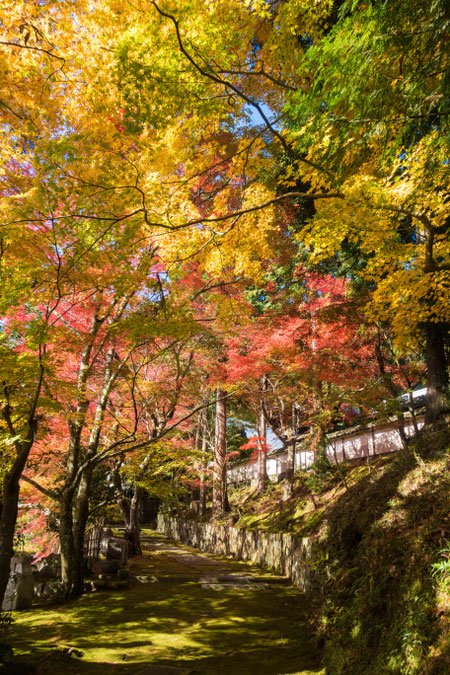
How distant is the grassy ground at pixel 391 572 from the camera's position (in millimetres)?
3211

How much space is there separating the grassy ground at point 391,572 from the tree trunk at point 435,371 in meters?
1.68

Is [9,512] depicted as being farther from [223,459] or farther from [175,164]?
[223,459]

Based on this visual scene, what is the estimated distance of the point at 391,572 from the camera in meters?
4.13

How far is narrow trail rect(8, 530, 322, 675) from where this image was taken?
436cm

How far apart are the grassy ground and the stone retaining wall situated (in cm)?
151

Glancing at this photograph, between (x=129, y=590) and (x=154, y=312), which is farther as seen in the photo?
(x=129, y=590)

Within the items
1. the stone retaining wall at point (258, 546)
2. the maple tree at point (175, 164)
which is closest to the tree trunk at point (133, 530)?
the maple tree at point (175, 164)

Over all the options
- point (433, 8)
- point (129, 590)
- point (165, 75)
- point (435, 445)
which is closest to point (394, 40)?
point (433, 8)

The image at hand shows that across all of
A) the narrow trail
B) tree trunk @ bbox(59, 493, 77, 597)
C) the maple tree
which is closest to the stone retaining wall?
the narrow trail

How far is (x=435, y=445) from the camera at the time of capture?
21.3 feet

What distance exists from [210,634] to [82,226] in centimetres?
595

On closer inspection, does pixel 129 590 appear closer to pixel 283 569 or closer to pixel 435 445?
pixel 283 569

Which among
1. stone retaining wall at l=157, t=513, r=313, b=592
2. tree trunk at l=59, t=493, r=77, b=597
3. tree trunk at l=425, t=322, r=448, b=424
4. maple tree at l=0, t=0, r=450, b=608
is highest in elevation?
maple tree at l=0, t=0, r=450, b=608

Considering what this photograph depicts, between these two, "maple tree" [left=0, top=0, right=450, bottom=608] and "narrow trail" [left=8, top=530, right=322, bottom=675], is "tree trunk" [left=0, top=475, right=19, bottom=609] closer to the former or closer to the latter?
"maple tree" [left=0, top=0, right=450, bottom=608]
